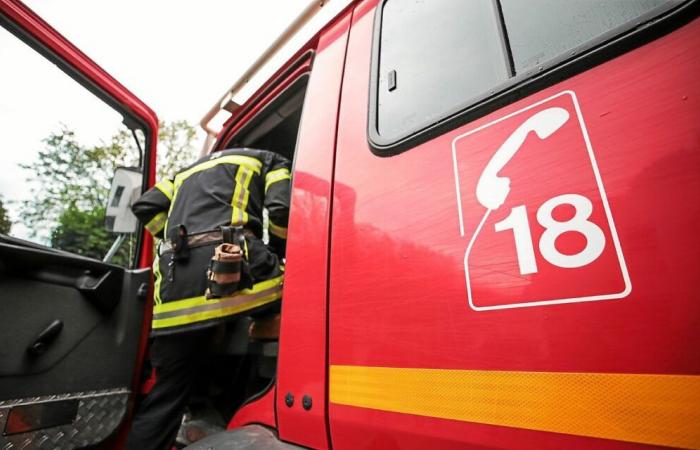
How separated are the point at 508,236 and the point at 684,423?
0.34 meters

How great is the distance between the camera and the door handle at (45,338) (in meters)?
1.38

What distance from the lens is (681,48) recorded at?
518mm

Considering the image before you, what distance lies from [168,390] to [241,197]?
3.13 ft

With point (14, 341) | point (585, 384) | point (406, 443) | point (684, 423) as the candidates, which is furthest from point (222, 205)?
point (684, 423)

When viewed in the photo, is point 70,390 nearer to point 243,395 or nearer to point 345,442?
point 243,395

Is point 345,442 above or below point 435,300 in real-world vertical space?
below

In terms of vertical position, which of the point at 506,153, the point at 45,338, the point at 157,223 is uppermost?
the point at 157,223

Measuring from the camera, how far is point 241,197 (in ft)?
5.28

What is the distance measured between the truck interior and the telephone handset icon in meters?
1.09

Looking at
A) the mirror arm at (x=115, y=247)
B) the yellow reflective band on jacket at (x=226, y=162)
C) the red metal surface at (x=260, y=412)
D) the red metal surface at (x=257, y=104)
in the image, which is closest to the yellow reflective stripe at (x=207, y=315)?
the red metal surface at (x=260, y=412)

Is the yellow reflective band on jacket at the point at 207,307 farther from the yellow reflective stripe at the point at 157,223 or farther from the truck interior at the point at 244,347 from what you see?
the yellow reflective stripe at the point at 157,223

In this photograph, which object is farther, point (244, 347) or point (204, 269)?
point (244, 347)

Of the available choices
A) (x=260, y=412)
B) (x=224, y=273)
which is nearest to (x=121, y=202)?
(x=224, y=273)

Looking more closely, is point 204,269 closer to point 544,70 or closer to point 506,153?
point 506,153
